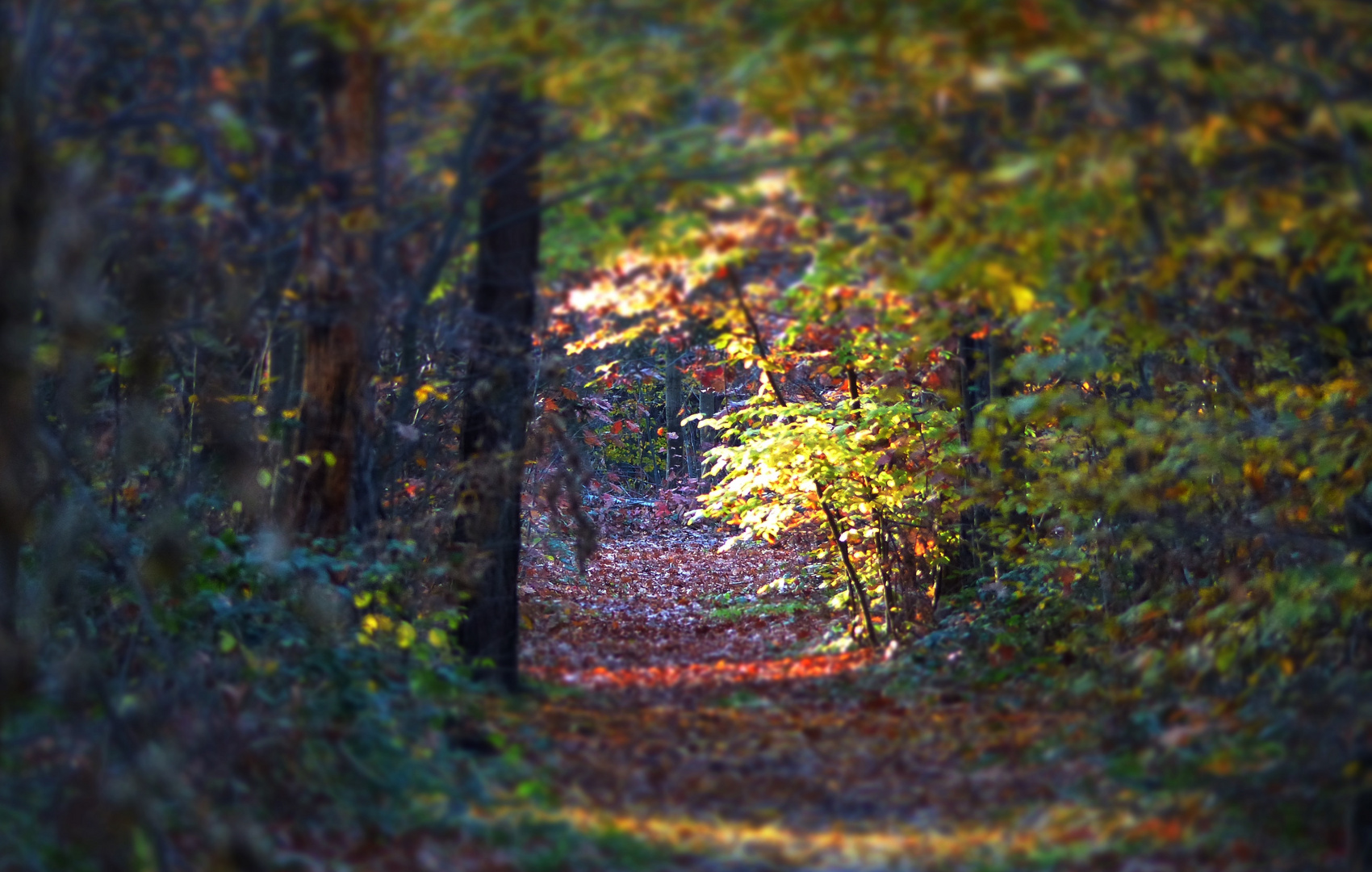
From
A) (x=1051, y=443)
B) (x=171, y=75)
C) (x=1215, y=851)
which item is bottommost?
(x=1215, y=851)

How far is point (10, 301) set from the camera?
4.75 m

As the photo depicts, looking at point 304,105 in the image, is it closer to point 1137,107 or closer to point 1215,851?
point 1137,107

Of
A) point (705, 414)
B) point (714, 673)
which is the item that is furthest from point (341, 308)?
point (705, 414)

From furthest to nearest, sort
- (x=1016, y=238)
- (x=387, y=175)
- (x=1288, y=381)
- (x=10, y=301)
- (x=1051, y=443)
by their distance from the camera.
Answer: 1. (x=1051, y=443)
2. (x=1288, y=381)
3. (x=387, y=175)
4. (x=1016, y=238)
5. (x=10, y=301)

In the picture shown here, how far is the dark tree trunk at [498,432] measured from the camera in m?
7.86

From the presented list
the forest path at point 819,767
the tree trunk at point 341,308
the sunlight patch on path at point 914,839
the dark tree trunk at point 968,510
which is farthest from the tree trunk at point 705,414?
the sunlight patch on path at point 914,839

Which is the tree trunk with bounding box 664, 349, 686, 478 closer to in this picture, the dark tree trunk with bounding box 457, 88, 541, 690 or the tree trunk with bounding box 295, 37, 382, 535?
the dark tree trunk with bounding box 457, 88, 541, 690

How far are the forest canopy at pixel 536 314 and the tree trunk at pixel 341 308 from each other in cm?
3

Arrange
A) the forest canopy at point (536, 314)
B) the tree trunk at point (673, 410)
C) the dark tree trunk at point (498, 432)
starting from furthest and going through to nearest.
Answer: the tree trunk at point (673, 410) < the dark tree trunk at point (498, 432) < the forest canopy at point (536, 314)

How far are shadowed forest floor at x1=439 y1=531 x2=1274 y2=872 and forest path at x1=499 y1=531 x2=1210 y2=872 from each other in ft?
0.05

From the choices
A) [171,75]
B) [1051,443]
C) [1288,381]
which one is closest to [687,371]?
[1051,443]

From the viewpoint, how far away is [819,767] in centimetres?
705

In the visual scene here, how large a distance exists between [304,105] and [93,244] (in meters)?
1.34

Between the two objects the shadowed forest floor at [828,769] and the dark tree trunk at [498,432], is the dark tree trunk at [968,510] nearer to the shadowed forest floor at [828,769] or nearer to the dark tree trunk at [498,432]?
the shadowed forest floor at [828,769]
